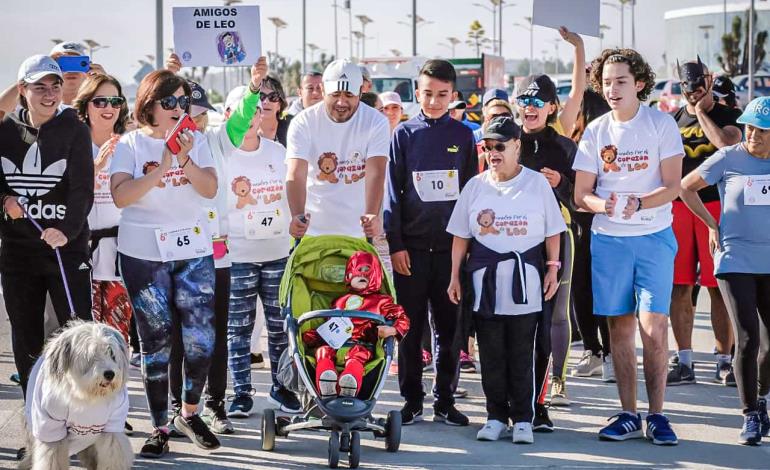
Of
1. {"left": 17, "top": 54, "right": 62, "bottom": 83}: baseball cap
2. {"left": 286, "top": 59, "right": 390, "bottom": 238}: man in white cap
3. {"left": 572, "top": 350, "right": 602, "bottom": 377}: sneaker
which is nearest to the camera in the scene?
{"left": 17, "top": 54, "right": 62, "bottom": 83}: baseball cap

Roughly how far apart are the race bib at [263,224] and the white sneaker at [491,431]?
5.69 feet

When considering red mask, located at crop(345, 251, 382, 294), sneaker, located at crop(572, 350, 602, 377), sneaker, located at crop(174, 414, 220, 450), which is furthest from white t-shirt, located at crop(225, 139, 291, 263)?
sneaker, located at crop(572, 350, 602, 377)

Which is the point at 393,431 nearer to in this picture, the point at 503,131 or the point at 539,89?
the point at 503,131

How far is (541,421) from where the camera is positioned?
7293 millimetres

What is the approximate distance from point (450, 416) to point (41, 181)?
2.77m

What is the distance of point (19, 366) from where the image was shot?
666 centimetres

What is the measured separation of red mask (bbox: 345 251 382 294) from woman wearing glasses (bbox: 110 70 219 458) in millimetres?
768

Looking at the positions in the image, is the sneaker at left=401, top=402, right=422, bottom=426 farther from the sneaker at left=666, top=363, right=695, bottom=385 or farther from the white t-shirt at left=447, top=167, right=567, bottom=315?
the sneaker at left=666, top=363, right=695, bottom=385

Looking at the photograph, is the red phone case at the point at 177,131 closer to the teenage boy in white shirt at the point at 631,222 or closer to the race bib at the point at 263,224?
the race bib at the point at 263,224

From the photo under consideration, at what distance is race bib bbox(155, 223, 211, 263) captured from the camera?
646 cm

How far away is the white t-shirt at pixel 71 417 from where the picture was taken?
5.52 meters

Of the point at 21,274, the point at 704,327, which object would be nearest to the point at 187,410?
the point at 21,274

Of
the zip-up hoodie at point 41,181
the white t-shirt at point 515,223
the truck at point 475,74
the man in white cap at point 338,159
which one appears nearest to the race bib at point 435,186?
the man in white cap at point 338,159

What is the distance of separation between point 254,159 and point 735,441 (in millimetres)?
3325
